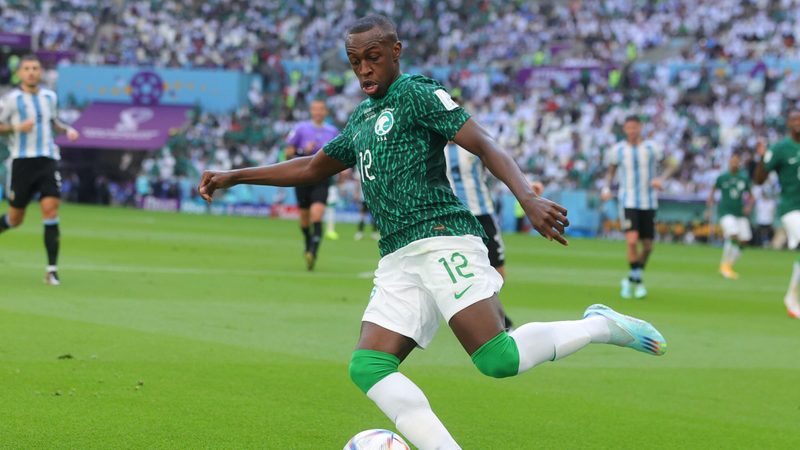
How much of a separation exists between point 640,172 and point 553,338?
442 inches

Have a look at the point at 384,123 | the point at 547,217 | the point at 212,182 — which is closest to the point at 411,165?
the point at 384,123

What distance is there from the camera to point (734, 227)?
Answer: 73.0ft

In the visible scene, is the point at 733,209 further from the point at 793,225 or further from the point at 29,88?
the point at 29,88

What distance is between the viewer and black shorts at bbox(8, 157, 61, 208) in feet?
44.1

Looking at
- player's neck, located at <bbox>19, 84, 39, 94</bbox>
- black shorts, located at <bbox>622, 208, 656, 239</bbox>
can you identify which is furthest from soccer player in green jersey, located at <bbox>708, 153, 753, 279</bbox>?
player's neck, located at <bbox>19, 84, 39, 94</bbox>

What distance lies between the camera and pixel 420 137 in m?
5.39

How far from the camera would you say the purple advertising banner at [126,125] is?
49031 millimetres

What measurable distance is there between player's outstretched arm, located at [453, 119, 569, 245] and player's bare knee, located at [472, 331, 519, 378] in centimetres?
57

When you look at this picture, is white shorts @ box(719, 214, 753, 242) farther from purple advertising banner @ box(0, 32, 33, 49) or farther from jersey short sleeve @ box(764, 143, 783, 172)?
purple advertising banner @ box(0, 32, 33, 49)

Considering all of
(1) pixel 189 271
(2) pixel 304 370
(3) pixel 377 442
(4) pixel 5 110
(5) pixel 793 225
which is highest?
(4) pixel 5 110

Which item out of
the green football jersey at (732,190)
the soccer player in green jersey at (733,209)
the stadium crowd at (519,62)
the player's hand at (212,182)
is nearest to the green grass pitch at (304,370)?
the player's hand at (212,182)

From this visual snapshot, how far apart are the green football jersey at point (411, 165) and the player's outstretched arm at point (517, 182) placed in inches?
4.5

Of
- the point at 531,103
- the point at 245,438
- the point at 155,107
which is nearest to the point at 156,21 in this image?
the point at 155,107

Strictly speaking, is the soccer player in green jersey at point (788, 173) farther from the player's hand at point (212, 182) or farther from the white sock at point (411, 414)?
the white sock at point (411, 414)
